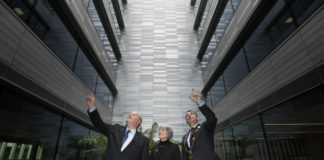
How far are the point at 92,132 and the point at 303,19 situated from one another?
8.65 meters

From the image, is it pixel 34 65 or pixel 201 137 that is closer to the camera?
pixel 201 137

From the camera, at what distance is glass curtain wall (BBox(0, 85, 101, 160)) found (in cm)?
346

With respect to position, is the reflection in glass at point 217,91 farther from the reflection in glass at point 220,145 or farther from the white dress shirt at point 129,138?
the white dress shirt at point 129,138

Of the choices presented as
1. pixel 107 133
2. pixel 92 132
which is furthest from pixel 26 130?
pixel 92 132

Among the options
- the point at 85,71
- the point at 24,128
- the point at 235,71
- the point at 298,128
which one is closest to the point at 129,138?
the point at 24,128

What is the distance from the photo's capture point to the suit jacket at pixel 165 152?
351 cm

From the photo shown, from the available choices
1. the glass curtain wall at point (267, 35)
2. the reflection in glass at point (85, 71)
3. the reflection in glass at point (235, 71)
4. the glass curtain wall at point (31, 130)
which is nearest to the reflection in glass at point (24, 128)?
the glass curtain wall at point (31, 130)

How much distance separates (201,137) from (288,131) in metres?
2.78

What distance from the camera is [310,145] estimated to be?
377 centimetres

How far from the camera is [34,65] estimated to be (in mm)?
4422

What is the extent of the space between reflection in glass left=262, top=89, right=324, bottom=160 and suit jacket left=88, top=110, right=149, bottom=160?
351 centimetres

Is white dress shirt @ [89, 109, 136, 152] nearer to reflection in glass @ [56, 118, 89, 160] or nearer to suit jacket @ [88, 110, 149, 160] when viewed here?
suit jacket @ [88, 110, 149, 160]

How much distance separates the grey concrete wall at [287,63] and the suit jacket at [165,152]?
3.38m

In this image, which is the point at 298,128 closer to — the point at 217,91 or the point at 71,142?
the point at 217,91
